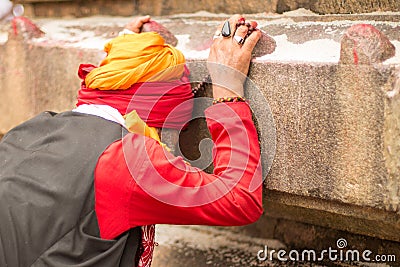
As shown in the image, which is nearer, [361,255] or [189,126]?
[189,126]

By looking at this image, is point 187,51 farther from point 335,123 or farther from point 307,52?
point 335,123

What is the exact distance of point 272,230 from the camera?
2.24m

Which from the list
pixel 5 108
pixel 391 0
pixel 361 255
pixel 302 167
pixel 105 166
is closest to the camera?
pixel 105 166

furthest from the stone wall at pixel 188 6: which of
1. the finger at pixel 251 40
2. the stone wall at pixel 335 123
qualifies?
the finger at pixel 251 40

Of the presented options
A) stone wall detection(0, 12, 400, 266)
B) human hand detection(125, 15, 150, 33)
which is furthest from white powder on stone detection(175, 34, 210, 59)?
human hand detection(125, 15, 150, 33)

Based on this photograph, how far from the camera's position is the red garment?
1416 mm

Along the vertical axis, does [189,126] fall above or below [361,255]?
above

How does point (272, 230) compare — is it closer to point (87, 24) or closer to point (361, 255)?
point (361, 255)

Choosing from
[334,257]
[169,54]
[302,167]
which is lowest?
[334,257]

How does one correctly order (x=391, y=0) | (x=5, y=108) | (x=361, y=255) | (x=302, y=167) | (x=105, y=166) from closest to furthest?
1. (x=105, y=166)
2. (x=302, y=167)
3. (x=391, y=0)
4. (x=361, y=255)
5. (x=5, y=108)

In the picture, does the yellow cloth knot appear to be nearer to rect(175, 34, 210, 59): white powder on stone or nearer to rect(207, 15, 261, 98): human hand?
rect(207, 15, 261, 98): human hand

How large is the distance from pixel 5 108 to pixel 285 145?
1339mm

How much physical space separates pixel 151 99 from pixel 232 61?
250 mm

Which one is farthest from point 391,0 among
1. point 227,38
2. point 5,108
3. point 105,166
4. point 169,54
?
point 5,108
